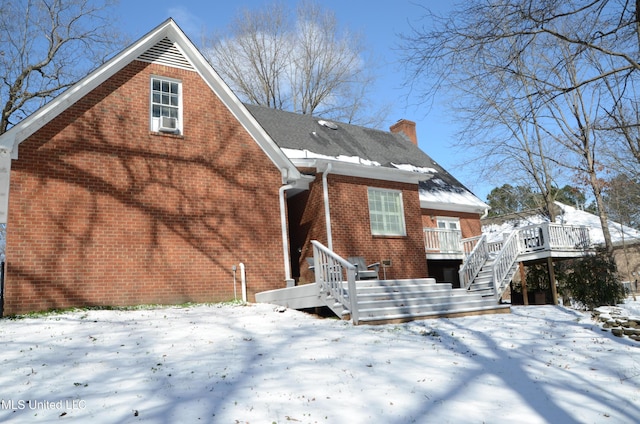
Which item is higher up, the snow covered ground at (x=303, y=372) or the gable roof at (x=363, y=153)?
the gable roof at (x=363, y=153)

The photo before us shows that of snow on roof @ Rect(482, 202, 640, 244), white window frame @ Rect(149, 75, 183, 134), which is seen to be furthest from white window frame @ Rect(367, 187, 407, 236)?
snow on roof @ Rect(482, 202, 640, 244)

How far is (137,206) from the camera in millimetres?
10750

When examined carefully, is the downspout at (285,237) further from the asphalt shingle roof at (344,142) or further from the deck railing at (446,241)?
the deck railing at (446,241)

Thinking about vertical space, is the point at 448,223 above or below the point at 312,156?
below

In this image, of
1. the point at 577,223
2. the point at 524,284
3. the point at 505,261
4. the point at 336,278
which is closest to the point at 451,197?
the point at 524,284

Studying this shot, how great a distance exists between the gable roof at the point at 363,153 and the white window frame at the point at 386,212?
0.52m

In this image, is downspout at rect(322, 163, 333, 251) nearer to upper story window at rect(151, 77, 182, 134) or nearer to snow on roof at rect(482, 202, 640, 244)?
upper story window at rect(151, 77, 182, 134)

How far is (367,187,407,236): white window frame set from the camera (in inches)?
592

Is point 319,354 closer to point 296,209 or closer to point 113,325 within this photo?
point 113,325

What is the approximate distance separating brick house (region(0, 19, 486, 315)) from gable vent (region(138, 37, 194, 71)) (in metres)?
0.03

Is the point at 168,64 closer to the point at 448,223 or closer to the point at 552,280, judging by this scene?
the point at 448,223

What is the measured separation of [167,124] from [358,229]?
621cm

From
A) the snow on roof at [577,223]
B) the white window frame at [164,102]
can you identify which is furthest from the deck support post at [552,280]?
the snow on roof at [577,223]

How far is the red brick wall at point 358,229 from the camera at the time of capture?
14.0m
